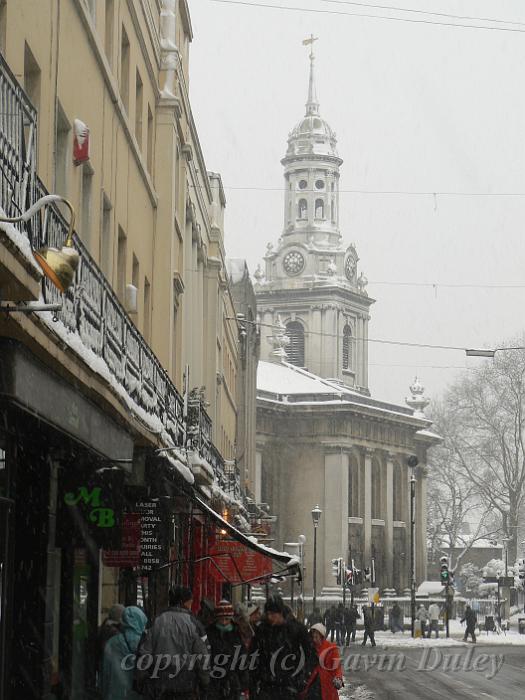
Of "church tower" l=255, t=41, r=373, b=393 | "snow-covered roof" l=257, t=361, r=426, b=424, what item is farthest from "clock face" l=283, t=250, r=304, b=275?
"snow-covered roof" l=257, t=361, r=426, b=424

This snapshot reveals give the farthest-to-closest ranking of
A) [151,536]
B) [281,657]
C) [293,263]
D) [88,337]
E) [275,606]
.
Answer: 1. [293,263]
2. [151,536]
3. [275,606]
4. [281,657]
5. [88,337]

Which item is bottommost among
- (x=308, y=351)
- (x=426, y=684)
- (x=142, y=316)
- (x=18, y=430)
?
(x=426, y=684)

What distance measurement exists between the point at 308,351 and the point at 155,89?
98170 mm

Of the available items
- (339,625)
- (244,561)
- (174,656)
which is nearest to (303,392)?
(339,625)

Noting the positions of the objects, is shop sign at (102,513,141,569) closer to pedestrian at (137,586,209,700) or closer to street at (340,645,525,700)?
pedestrian at (137,586,209,700)

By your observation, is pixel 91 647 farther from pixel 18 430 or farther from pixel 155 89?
pixel 155 89

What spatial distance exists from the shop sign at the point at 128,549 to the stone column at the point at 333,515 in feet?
256

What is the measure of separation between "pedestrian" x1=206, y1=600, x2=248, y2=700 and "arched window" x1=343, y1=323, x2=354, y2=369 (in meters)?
111

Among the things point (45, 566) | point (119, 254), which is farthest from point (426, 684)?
point (45, 566)

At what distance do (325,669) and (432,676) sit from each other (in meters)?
18.9

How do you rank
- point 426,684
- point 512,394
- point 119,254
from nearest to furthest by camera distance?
point 119,254 → point 426,684 → point 512,394

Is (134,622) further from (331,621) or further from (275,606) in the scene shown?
(331,621)

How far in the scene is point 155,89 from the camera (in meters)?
26.8

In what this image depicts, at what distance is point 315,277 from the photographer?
418ft
